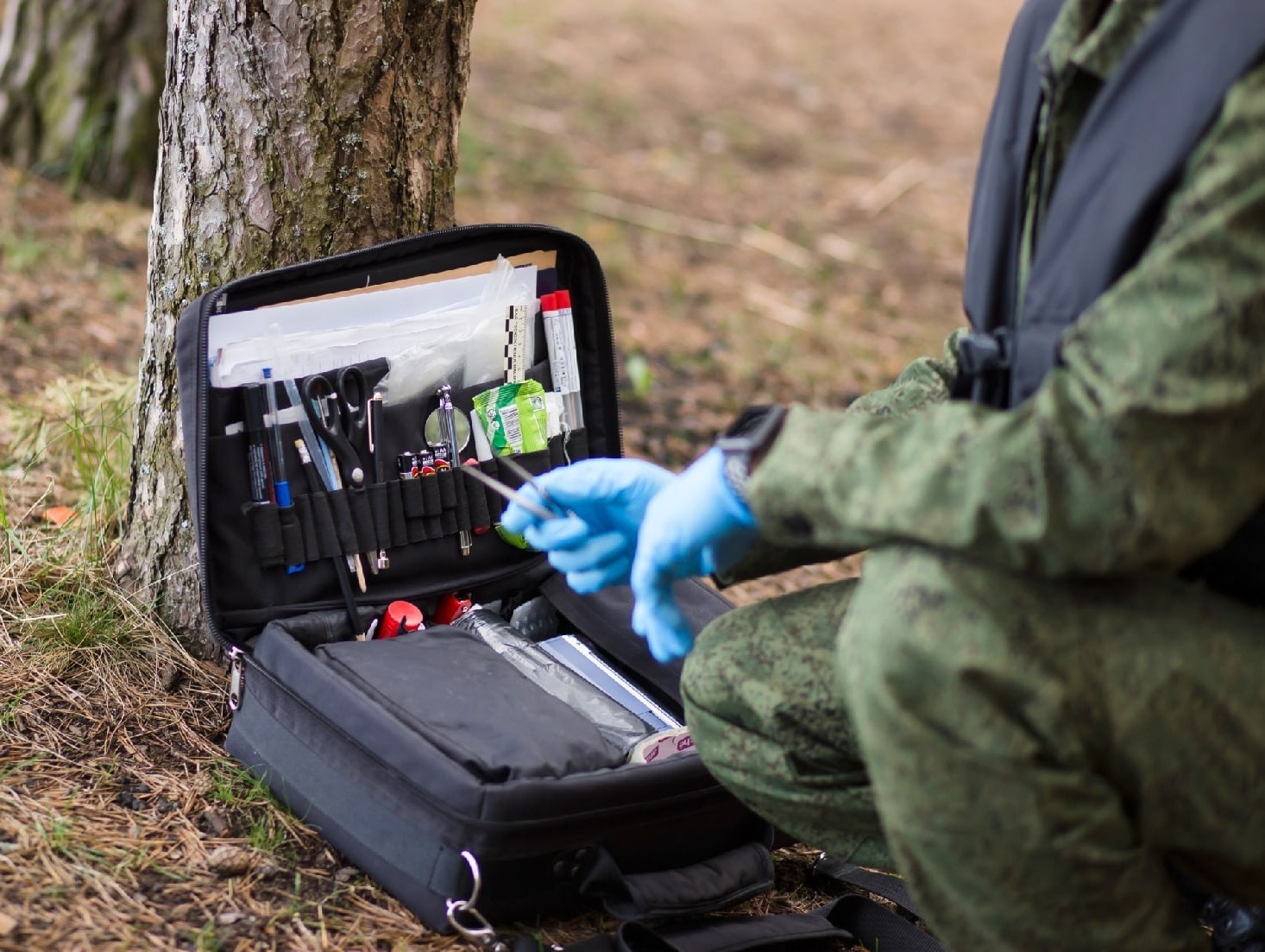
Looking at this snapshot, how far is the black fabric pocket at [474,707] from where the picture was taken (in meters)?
2.02

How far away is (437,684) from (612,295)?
3.34m

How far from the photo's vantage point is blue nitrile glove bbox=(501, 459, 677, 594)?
6.59 feet

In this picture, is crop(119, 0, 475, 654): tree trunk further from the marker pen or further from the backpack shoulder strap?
the backpack shoulder strap

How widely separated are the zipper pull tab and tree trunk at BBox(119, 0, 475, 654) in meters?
0.23

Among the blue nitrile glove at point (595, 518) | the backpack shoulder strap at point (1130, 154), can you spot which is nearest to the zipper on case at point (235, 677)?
the blue nitrile glove at point (595, 518)

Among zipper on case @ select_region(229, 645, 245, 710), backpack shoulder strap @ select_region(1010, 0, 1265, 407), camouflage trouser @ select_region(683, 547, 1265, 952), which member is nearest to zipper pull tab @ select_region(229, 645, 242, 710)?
zipper on case @ select_region(229, 645, 245, 710)

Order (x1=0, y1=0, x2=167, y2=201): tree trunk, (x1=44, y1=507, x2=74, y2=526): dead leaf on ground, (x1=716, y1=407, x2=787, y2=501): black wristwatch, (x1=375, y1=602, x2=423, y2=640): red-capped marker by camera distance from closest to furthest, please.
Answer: (x1=716, y1=407, x2=787, y2=501): black wristwatch → (x1=375, y1=602, x2=423, y2=640): red-capped marker → (x1=44, y1=507, x2=74, y2=526): dead leaf on ground → (x1=0, y1=0, x2=167, y2=201): tree trunk

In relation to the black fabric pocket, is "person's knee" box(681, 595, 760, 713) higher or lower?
higher

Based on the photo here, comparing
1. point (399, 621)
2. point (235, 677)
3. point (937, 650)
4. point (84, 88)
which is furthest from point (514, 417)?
point (84, 88)

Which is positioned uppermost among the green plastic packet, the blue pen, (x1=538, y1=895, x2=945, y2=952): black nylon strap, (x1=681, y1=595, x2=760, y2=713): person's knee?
the green plastic packet

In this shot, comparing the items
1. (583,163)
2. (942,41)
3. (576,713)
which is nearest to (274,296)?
(576,713)

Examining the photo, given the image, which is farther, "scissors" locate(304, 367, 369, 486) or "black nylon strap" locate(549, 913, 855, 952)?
"scissors" locate(304, 367, 369, 486)

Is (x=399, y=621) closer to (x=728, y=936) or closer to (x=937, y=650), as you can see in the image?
(x=728, y=936)

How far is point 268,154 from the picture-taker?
240cm
